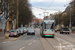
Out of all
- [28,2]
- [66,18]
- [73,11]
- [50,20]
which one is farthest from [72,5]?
[50,20]

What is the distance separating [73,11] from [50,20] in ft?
80.1

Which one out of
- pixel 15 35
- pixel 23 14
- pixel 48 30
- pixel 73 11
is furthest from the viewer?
pixel 23 14

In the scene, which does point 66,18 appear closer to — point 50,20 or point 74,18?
point 74,18

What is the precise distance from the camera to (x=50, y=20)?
23734 millimetres

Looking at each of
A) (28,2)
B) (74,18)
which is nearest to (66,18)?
(74,18)

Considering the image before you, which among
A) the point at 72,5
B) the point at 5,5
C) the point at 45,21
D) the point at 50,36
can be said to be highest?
the point at 72,5

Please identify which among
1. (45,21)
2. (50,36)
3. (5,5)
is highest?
(5,5)

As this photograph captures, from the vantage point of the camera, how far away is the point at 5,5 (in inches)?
996

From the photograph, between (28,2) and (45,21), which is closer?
(45,21)

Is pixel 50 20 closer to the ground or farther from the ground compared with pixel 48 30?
farther from the ground

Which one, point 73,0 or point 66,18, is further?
point 66,18

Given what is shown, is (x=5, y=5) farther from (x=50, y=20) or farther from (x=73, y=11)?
(x=73, y=11)

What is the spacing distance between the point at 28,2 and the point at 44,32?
29683mm

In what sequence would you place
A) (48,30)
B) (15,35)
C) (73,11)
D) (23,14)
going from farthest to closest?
1. (23,14)
2. (73,11)
3. (15,35)
4. (48,30)
